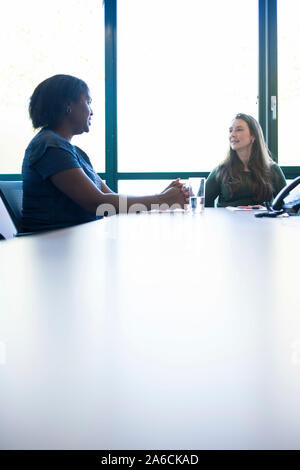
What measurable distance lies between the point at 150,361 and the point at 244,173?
2.64 meters

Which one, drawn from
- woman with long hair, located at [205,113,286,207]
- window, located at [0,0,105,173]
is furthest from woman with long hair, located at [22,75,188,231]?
window, located at [0,0,105,173]

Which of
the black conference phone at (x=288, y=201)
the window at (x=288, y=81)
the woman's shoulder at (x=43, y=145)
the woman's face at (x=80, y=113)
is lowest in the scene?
the black conference phone at (x=288, y=201)

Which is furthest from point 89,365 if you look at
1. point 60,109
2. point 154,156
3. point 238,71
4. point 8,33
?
point 8,33

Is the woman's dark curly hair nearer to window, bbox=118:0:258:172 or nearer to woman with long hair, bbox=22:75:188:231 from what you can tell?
woman with long hair, bbox=22:75:188:231

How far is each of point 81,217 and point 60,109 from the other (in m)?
0.49

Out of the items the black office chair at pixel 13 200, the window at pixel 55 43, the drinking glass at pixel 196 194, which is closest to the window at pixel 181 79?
the window at pixel 55 43

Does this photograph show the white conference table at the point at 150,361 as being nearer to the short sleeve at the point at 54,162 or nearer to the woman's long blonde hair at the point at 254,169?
the short sleeve at the point at 54,162

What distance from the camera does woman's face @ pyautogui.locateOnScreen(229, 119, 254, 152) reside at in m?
2.76

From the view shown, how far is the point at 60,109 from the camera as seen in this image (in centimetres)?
173

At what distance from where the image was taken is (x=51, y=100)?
171 cm

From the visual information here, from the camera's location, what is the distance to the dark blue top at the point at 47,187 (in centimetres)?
151

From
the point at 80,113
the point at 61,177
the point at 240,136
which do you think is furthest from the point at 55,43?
the point at 61,177

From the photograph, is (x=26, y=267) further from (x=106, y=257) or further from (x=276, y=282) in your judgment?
(x=276, y=282)

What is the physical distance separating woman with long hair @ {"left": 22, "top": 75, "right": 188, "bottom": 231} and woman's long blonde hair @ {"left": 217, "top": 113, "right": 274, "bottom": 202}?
0.99m
